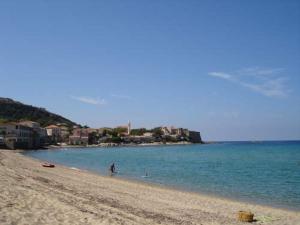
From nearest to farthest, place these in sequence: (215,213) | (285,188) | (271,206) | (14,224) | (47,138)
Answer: (14,224) < (215,213) < (271,206) < (285,188) < (47,138)

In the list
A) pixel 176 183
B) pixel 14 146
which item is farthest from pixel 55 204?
pixel 14 146

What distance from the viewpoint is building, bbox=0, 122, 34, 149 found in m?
118

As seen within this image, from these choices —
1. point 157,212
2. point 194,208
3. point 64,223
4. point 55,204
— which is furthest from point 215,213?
point 64,223

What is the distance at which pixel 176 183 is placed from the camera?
126 ft

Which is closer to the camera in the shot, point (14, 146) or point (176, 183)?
point (176, 183)

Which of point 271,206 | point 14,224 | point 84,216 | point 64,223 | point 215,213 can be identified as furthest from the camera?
point 271,206

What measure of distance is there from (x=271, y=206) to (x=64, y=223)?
16.1 m

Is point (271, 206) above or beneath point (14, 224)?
beneath

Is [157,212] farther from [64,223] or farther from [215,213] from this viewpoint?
[64,223]

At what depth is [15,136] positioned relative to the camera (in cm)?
12800

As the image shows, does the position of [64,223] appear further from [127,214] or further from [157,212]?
[157,212]

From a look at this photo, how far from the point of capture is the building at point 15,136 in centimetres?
11797

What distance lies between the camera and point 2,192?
16.2 meters

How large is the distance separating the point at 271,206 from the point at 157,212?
990 cm
